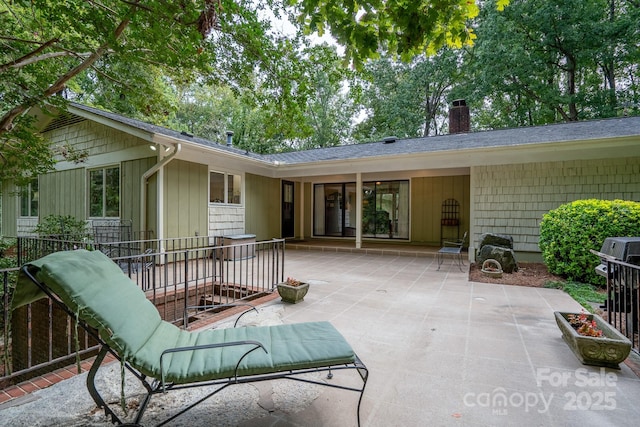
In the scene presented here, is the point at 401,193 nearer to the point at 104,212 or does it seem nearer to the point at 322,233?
the point at 322,233

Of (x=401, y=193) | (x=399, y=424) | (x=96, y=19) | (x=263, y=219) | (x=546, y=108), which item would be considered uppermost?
(x=546, y=108)

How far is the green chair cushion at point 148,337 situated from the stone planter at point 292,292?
79.5 inches

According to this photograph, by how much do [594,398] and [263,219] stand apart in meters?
9.21

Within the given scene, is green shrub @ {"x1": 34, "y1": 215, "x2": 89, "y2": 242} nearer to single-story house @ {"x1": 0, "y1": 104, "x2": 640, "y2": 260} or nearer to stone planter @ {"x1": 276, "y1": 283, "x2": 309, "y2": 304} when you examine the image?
single-story house @ {"x1": 0, "y1": 104, "x2": 640, "y2": 260}

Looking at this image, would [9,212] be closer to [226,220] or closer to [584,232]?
[226,220]

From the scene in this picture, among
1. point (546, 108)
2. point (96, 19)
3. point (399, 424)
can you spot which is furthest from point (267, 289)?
point (546, 108)

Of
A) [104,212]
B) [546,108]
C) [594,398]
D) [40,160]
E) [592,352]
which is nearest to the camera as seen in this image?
[594,398]

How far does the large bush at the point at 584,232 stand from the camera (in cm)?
511

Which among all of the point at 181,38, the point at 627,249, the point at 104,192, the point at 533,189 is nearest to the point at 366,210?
the point at 533,189

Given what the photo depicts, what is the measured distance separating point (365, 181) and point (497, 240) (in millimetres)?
5477

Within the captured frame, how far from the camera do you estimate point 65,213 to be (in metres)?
9.38

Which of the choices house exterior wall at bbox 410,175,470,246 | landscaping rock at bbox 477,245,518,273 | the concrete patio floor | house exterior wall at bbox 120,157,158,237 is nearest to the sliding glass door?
house exterior wall at bbox 410,175,470,246

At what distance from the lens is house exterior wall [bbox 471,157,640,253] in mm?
6703

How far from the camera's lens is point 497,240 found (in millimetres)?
7141
